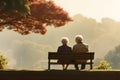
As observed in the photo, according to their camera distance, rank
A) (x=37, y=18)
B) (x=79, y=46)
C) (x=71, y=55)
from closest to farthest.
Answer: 1. (x=71, y=55)
2. (x=79, y=46)
3. (x=37, y=18)

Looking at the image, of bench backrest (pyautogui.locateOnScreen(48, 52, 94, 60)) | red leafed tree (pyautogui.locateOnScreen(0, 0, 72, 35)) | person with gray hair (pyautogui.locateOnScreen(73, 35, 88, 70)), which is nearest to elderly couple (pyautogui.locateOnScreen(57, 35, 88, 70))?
person with gray hair (pyautogui.locateOnScreen(73, 35, 88, 70))

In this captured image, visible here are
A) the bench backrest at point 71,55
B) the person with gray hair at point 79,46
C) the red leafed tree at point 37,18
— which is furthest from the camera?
the red leafed tree at point 37,18

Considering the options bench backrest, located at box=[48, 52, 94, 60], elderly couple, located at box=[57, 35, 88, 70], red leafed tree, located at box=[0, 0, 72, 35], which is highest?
red leafed tree, located at box=[0, 0, 72, 35]

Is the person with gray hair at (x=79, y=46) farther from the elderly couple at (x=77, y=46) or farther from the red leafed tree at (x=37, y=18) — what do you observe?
the red leafed tree at (x=37, y=18)

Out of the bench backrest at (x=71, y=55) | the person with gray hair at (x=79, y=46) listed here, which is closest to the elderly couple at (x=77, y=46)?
the person with gray hair at (x=79, y=46)

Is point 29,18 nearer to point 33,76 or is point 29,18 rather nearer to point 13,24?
point 13,24

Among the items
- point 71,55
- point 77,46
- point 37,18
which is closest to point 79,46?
point 77,46

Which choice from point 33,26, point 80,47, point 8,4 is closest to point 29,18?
point 33,26

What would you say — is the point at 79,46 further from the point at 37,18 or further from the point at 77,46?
the point at 37,18

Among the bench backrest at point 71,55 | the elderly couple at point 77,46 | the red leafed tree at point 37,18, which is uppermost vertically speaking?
the red leafed tree at point 37,18

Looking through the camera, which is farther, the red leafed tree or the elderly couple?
the red leafed tree

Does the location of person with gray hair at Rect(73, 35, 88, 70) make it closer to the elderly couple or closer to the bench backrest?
the elderly couple

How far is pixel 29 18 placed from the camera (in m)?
30.8

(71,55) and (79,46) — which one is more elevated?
(79,46)
